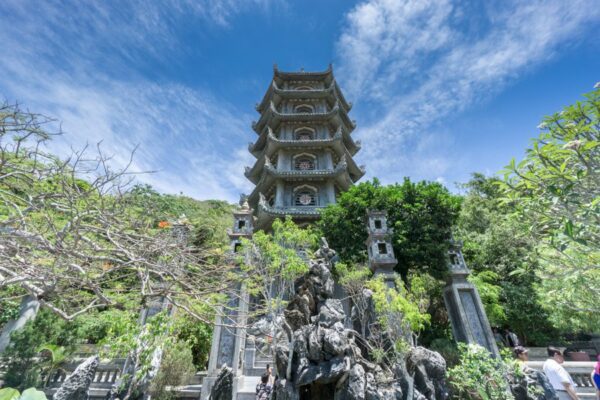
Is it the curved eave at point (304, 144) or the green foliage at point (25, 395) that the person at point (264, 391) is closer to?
the green foliage at point (25, 395)

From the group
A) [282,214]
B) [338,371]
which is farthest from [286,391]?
[282,214]

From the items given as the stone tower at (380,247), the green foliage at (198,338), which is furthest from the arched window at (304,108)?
the green foliage at (198,338)

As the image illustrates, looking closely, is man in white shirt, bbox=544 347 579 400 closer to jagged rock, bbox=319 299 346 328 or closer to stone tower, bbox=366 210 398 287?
jagged rock, bbox=319 299 346 328

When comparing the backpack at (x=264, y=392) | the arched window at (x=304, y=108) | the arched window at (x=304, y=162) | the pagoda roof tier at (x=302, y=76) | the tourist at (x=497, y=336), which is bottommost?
the backpack at (x=264, y=392)

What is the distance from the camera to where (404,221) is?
10.4 m

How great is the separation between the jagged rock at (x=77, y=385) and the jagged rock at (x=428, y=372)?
6827mm

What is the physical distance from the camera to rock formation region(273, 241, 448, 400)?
16.3ft

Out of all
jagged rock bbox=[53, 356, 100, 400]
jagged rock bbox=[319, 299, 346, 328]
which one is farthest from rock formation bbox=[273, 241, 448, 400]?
jagged rock bbox=[53, 356, 100, 400]

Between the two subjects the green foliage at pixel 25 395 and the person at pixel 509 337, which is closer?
the green foliage at pixel 25 395

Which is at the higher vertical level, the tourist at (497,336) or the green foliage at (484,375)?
the tourist at (497,336)

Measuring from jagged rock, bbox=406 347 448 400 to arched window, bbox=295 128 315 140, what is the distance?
48.3 feet

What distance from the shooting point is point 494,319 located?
34.7 ft

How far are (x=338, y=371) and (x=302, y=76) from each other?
19.8 metres

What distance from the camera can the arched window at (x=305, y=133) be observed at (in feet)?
59.8
